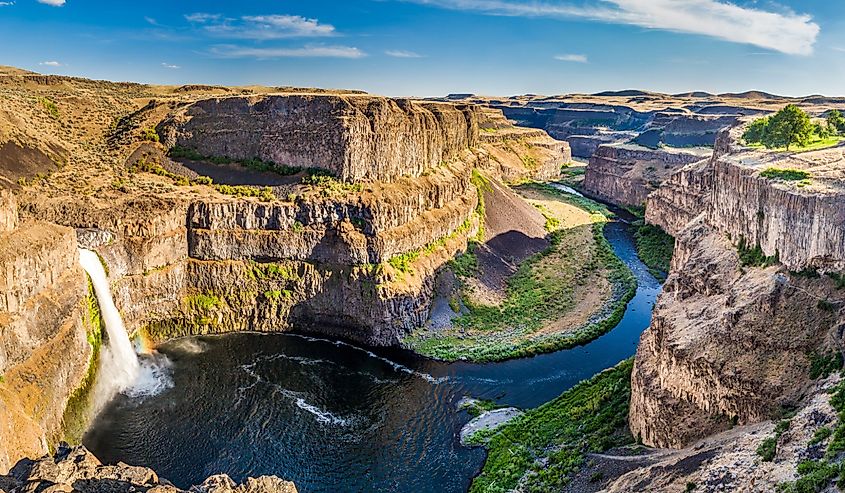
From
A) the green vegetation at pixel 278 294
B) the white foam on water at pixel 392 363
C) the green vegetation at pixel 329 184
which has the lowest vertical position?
the white foam on water at pixel 392 363

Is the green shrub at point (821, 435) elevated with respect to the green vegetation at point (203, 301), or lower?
elevated

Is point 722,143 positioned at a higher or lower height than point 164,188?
higher

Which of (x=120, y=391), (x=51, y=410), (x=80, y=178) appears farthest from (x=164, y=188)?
(x=51, y=410)

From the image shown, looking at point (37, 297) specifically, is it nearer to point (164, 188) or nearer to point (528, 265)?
point (164, 188)

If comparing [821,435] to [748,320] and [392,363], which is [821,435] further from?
[392,363]

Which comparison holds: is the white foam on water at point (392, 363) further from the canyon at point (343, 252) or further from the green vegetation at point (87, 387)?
the green vegetation at point (87, 387)

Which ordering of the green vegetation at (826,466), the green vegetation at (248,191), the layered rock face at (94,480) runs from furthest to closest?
the green vegetation at (248,191)
the layered rock face at (94,480)
the green vegetation at (826,466)

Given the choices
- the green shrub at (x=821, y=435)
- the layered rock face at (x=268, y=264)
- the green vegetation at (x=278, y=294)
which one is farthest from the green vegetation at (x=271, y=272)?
the green shrub at (x=821, y=435)
